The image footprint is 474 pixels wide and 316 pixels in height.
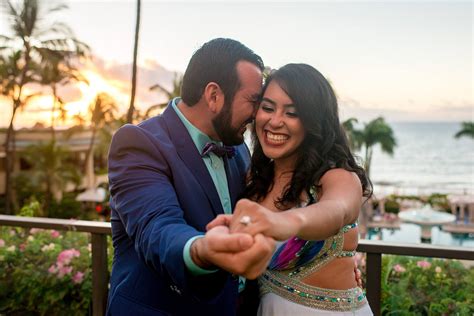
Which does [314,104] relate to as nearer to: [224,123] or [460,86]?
[224,123]

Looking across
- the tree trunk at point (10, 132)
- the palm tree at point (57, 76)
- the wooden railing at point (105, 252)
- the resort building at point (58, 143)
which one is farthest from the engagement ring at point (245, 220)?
the resort building at point (58, 143)

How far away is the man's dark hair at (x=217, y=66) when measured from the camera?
78.8 inches

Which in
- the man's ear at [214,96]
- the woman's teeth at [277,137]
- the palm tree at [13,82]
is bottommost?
the palm tree at [13,82]

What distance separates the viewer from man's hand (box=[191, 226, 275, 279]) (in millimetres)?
1105

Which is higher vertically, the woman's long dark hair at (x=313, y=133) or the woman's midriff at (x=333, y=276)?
the woman's long dark hair at (x=313, y=133)

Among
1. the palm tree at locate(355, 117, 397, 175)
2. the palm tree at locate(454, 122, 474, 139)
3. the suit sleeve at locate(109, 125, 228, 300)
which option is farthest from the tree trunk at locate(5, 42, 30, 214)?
the palm tree at locate(454, 122, 474, 139)

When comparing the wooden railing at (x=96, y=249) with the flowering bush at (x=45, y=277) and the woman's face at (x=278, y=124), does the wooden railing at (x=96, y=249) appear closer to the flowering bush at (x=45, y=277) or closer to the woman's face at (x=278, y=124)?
the flowering bush at (x=45, y=277)

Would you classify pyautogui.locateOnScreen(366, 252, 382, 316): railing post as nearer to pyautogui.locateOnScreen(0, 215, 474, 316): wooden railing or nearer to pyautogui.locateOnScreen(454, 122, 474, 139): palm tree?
pyautogui.locateOnScreen(0, 215, 474, 316): wooden railing

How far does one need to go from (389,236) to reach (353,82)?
203ft

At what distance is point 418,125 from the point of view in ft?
458

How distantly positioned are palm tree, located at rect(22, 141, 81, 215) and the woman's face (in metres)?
28.1

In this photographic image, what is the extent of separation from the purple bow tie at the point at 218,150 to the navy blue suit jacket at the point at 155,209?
0.18ft

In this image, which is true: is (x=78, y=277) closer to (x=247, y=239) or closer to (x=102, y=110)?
(x=247, y=239)

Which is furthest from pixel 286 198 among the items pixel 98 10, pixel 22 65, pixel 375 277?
pixel 98 10
